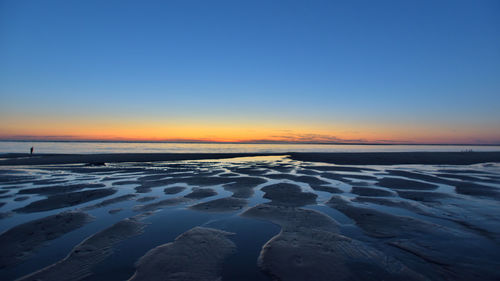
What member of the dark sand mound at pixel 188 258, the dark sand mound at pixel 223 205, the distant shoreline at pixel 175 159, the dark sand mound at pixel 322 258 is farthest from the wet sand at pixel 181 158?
the dark sand mound at pixel 188 258

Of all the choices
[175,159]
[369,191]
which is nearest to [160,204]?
[369,191]

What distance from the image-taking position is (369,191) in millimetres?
11961

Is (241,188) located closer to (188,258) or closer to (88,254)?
(188,258)

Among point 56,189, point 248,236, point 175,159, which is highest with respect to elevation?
point 175,159

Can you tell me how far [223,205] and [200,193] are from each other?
2.59m

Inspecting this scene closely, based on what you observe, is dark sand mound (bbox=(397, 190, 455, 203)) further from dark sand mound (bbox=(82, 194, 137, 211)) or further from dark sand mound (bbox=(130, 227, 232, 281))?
dark sand mound (bbox=(82, 194, 137, 211))

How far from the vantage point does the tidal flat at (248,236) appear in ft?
14.2

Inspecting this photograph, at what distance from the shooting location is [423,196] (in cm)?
1076

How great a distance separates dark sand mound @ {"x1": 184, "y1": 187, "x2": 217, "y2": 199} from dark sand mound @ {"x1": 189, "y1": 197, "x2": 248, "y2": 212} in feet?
3.80

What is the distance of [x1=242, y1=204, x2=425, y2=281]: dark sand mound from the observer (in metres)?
4.21

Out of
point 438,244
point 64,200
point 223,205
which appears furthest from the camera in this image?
point 64,200

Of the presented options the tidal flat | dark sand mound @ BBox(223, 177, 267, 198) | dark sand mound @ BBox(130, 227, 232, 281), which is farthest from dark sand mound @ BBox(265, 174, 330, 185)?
dark sand mound @ BBox(130, 227, 232, 281)

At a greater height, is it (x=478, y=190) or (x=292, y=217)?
(x=478, y=190)

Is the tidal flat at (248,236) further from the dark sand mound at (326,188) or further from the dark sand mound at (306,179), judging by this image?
the dark sand mound at (306,179)
